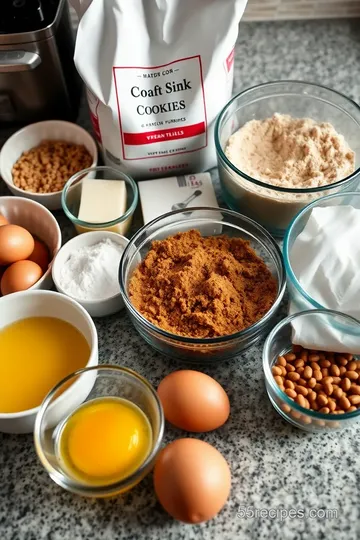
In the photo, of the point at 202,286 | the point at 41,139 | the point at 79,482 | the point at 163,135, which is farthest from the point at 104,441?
the point at 41,139

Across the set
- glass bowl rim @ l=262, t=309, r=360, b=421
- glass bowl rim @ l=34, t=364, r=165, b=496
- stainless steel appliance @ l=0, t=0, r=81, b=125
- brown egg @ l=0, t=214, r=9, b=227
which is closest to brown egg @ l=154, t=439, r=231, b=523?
glass bowl rim @ l=34, t=364, r=165, b=496

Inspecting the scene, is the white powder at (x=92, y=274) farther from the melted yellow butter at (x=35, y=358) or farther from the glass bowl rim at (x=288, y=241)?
the glass bowl rim at (x=288, y=241)

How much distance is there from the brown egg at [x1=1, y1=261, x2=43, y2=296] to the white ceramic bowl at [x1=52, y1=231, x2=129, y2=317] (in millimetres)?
36

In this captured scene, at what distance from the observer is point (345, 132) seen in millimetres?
1209

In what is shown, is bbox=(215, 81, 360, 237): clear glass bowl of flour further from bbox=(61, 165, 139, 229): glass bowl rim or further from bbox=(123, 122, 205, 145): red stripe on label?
bbox=(61, 165, 139, 229): glass bowl rim

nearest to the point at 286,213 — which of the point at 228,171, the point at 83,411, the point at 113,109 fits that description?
the point at 228,171

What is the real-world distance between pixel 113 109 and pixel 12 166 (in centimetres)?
28

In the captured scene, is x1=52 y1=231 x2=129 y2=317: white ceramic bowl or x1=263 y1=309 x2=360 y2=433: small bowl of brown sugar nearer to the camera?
x1=263 y1=309 x2=360 y2=433: small bowl of brown sugar

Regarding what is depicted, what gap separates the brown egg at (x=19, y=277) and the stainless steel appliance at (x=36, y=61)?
370 millimetres

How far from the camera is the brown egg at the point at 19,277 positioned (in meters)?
1.01

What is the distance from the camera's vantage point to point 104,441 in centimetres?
85

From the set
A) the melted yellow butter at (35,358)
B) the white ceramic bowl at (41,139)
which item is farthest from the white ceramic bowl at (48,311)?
the white ceramic bowl at (41,139)

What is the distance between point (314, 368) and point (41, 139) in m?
0.72

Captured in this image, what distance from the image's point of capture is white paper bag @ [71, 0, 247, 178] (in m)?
0.97
